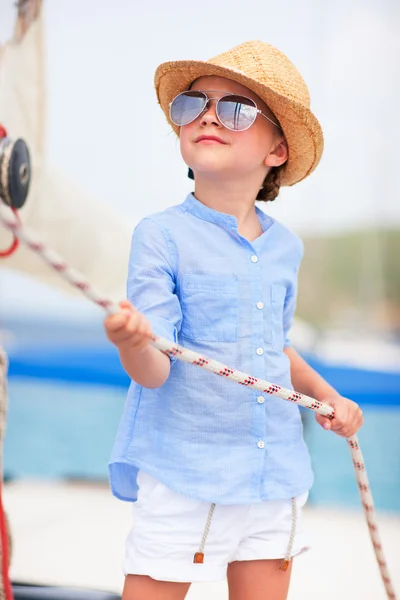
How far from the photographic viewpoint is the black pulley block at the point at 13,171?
1476 mm

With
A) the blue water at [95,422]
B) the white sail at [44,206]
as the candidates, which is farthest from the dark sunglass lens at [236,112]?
the blue water at [95,422]

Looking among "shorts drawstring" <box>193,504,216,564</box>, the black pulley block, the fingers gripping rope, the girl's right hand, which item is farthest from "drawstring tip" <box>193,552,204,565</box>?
the black pulley block

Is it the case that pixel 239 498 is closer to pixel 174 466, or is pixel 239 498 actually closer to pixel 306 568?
pixel 174 466

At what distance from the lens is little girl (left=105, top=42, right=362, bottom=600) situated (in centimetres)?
107

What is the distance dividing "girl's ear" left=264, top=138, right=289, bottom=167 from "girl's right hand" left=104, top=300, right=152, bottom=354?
45 centimetres

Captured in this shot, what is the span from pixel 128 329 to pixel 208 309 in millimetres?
264

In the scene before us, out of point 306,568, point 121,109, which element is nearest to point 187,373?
point 306,568

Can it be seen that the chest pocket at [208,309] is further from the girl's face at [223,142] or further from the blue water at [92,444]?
the blue water at [92,444]

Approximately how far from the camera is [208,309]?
3.60ft

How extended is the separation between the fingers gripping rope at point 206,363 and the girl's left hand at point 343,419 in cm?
1

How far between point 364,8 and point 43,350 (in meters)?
5.84

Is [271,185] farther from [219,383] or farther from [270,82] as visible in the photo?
[219,383]

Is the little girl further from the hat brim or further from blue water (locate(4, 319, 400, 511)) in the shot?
blue water (locate(4, 319, 400, 511))

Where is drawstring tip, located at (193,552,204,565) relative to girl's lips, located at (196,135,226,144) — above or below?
below
